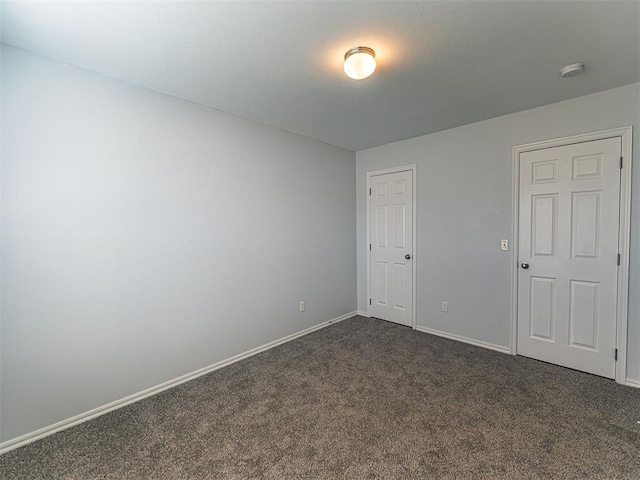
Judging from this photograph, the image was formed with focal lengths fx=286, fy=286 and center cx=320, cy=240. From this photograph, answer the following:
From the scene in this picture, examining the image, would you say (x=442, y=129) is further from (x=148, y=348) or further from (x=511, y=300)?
(x=148, y=348)

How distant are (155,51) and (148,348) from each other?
2191 millimetres

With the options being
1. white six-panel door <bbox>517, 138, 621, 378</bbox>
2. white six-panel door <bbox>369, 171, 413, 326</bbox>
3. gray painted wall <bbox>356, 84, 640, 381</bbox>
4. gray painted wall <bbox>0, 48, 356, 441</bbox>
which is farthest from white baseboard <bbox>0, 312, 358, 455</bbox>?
white six-panel door <bbox>517, 138, 621, 378</bbox>

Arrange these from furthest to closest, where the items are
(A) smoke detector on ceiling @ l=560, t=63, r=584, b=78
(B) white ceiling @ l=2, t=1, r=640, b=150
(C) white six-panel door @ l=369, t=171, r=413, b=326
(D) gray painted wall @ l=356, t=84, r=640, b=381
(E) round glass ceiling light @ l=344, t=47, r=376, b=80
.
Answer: (C) white six-panel door @ l=369, t=171, r=413, b=326 → (D) gray painted wall @ l=356, t=84, r=640, b=381 → (A) smoke detector on ceiling @ l=560, t=63, r=584, b=78 → (E) round glass ceiling light @ l=344, t=47, r=376, b=80 → (B) white ceiling @ l=2, t=1, r=640, b=150

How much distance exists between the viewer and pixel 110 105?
6.99 feet

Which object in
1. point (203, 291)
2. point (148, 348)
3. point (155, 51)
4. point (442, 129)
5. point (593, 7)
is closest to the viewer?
point (593, 7)

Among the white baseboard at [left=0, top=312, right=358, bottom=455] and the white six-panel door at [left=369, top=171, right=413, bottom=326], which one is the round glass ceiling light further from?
the white baseboard at [left=0, top=312, right=358, bottom=455]

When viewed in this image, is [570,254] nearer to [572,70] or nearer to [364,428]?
[572,70]

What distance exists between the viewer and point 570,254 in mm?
2658

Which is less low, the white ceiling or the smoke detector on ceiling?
the white ceiling

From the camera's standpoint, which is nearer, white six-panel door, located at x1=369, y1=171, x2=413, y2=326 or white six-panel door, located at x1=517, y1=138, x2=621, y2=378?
white six-panel door, located at x1=517, y1=138, x2=621, y2=378

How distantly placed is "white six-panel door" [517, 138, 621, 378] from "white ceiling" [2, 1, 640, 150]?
64 cm

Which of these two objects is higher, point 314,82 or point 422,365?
point 314,82

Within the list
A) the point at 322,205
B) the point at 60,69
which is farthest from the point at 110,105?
the point at 322,205

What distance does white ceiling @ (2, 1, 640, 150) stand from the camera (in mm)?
1516
